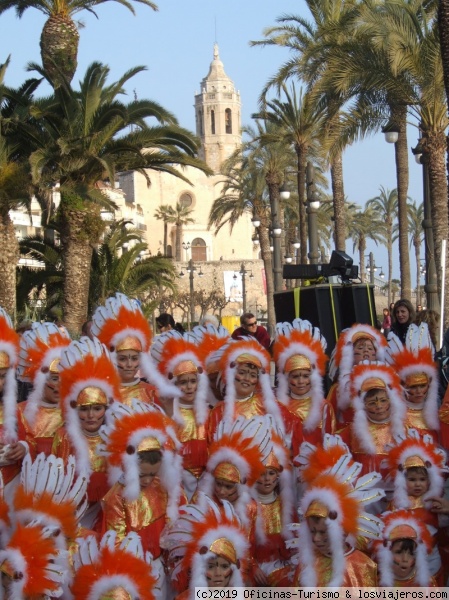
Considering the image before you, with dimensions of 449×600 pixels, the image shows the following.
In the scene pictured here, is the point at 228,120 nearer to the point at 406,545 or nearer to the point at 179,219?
the point at 179,219

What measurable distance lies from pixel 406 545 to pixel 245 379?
2191 millimetres

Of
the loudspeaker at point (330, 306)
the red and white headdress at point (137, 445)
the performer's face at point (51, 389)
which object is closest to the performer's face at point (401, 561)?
the red and white headdress at point (137, 445)

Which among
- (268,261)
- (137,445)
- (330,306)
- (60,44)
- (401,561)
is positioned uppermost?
(60,44)

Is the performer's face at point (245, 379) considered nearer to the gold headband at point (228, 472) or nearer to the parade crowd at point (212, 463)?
the parade crowd at point (212, 463)

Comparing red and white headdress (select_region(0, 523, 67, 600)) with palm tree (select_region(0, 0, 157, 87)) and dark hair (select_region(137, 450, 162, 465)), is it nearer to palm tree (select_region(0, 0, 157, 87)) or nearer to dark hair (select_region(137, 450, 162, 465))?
dark hair (select_region(137, 450, 162, 465))

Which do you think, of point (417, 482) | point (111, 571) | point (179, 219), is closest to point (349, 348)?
point (417, 482)

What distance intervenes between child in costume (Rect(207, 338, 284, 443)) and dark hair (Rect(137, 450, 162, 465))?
1315mm

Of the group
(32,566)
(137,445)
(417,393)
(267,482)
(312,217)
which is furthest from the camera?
(312,217)

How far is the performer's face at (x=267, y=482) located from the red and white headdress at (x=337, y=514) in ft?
2.80

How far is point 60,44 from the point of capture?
63.4ft

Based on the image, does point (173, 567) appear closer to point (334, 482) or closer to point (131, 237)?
point (334, 482)

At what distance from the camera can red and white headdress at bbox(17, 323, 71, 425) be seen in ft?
25.8

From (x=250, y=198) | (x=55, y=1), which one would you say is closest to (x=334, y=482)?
(x=55, y=1)

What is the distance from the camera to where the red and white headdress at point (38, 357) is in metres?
7.87
